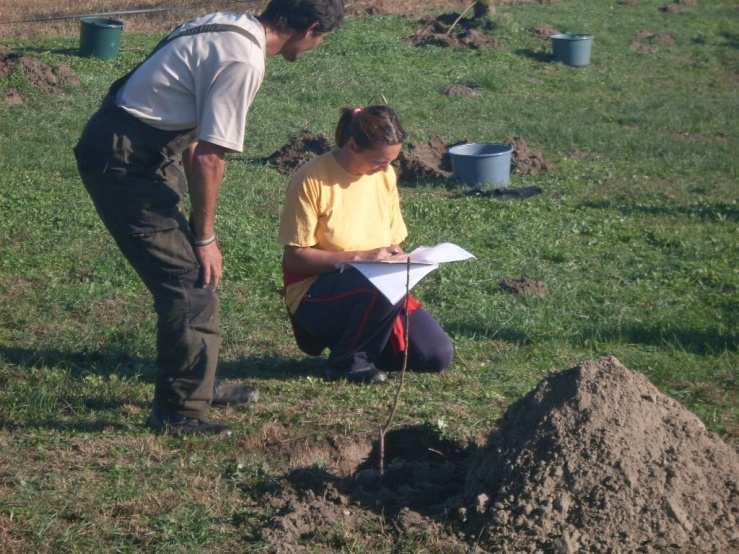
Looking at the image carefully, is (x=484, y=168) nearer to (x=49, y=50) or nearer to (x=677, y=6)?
(x=49, y=50)

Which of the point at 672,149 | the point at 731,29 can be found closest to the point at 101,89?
the point at 672,149

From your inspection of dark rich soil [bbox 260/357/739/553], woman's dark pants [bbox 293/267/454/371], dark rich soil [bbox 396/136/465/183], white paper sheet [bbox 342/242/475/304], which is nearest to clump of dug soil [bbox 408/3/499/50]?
dark rich soil [bbox 396/136/465/183]

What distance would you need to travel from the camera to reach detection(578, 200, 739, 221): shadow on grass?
31.3ft

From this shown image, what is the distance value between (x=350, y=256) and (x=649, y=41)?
15.9 meters

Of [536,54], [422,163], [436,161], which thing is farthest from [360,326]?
[536,54]

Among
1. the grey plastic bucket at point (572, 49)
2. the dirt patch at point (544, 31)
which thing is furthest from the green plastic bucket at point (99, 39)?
the dirt patch at point (544, 31)

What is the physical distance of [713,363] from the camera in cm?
600

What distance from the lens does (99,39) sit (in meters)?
15.3

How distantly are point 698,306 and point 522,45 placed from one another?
1207cm

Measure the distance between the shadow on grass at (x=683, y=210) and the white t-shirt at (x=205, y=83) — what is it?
599 cm

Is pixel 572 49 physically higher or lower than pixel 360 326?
lower

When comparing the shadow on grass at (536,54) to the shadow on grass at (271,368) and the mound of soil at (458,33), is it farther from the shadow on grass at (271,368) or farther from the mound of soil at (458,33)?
the shadow on grass at (271,368)

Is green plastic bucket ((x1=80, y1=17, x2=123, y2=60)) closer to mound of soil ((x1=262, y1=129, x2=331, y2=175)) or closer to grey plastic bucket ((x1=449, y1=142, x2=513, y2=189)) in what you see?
mound of soil ((x1=262, y1=129, x2=331, y2=175))

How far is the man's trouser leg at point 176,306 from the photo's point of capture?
14.5 ft
